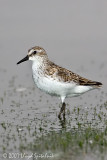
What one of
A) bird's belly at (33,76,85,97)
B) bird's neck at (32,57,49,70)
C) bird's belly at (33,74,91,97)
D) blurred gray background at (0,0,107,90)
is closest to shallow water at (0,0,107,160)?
blurred gray background at (0,0,107,90)

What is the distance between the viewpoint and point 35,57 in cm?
1370

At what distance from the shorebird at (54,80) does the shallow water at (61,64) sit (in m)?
0.73

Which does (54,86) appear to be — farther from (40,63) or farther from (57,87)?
(40,63)

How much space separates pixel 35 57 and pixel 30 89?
375cm

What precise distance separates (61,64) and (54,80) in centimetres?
690

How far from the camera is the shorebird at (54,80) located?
13234 millimetres

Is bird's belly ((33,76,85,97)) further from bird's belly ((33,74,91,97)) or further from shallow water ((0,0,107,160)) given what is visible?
shallow water ((0,0,107,160))

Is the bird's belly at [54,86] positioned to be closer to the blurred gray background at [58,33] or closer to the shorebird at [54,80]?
the shorebird at [54,80]

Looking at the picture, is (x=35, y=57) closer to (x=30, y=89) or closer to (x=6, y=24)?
(x=30, y=89)

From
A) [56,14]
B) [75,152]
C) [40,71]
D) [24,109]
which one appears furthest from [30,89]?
[56,14]

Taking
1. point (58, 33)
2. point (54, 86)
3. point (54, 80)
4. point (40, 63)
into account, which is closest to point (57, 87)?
point (54, 86)

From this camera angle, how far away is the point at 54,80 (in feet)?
43.4

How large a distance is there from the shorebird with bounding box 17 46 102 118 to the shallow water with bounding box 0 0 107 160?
733 millimetres

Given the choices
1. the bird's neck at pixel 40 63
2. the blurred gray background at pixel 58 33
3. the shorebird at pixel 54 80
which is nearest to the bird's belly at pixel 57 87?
the shorebird at pixel 54 80
